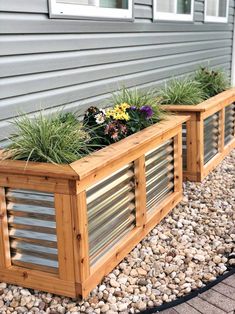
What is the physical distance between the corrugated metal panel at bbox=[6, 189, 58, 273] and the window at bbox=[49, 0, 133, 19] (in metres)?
1.49

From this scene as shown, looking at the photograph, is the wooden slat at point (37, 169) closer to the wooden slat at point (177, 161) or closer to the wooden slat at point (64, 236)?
the wooden slat at point (64, 236)

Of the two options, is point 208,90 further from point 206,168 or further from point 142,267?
point 142,267

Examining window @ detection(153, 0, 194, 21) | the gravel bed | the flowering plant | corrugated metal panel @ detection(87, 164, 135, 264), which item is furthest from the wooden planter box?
corrugated metal panel @ detection(87, 164, 135, 264)

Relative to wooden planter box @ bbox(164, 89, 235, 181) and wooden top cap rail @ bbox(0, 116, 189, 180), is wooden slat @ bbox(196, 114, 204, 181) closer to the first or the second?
wooden planter box @ bbox(164, 89, 235, 181)

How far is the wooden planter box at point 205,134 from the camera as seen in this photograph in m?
4.45

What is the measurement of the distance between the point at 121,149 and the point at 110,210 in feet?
1.24

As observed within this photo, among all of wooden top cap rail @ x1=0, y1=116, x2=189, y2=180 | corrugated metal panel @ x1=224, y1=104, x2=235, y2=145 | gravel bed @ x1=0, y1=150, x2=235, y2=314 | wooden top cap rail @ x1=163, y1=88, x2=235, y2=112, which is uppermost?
wooden top cap rail @ x1=0, y1=116, x2=189, y2=180

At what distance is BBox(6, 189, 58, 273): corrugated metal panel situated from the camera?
8.37ft

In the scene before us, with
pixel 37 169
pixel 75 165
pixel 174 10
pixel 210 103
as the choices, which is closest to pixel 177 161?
pixel 210 103

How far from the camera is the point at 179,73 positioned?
6008 mm

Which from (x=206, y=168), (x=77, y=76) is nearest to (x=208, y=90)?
(x=206, y=168)

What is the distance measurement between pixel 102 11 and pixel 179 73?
214 cm

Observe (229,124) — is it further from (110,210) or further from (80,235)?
(80,235)

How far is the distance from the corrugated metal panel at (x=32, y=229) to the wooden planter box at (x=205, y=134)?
7.33 ft
